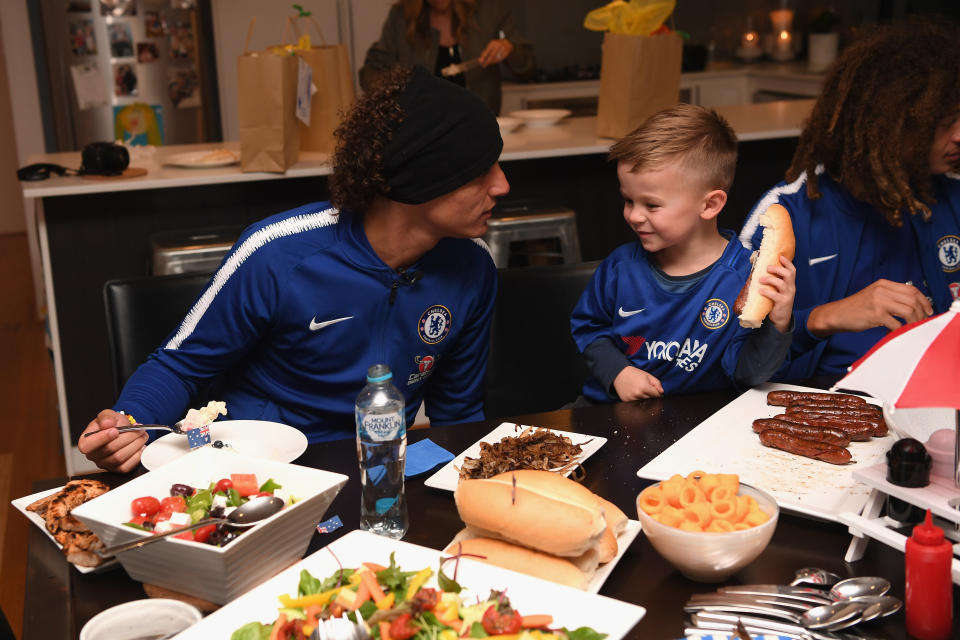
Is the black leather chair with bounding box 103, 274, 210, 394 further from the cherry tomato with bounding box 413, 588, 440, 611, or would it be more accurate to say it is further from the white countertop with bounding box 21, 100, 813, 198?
the cherry tomato with bounding box 413, 588, 440, 611

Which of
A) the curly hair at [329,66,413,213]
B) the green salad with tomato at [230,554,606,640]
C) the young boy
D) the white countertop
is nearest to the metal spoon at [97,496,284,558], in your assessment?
the green salad with tomato at [230,554,606,640]

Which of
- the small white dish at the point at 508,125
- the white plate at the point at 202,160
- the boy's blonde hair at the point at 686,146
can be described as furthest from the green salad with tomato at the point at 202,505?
the small white dish at the point at 508,125

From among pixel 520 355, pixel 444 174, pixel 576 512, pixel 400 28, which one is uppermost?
pixel 400 28

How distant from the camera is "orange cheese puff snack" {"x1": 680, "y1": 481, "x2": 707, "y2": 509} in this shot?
1180mm

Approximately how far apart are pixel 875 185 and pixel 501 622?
1.57m

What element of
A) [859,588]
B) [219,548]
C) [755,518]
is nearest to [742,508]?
[755,518]

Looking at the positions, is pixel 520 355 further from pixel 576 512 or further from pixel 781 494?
pixel 576 512

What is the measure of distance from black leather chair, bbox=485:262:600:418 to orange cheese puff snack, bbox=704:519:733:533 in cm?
106

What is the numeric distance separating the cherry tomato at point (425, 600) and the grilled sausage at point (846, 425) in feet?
2.51

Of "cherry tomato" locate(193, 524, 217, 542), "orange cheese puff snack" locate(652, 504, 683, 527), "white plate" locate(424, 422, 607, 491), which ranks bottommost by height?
"white plate" locate(424, 422, 607, 491)

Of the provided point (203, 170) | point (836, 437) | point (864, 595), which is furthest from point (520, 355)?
point (203, 170)

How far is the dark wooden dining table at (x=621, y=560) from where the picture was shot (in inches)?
43.8

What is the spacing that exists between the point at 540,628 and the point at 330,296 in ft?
3.12

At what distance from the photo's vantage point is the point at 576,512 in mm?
1112
